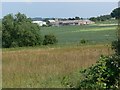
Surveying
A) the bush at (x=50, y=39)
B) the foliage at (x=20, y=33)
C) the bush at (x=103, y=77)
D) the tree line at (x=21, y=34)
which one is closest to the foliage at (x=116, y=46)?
the bush at (x=103, y=77)

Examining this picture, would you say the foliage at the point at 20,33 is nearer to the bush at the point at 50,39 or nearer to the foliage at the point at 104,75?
the bush at the point at 50,39

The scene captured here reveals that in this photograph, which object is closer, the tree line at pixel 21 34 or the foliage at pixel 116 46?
the foliage at pixel 116 46

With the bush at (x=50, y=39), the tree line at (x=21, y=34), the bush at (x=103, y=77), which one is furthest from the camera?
the tree line at (x=21, y=34)

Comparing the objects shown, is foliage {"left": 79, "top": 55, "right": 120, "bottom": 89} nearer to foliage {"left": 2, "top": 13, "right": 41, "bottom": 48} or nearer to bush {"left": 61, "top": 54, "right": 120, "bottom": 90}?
bush {"left": 61, "top": 54, "right": 120, "bottom": 90}

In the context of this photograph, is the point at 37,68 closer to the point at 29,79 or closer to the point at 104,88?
the point at 29,79

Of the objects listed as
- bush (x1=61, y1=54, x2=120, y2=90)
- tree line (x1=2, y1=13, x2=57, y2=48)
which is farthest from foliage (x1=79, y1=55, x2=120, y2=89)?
tree line (x1=2, y1=13, x2=57, y2=48)

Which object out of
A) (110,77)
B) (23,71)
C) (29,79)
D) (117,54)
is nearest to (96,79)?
(110,77)

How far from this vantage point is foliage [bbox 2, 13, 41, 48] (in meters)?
60.6

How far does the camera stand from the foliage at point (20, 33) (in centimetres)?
6062

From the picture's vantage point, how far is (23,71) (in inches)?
411

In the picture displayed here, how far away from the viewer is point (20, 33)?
6231 centimetres

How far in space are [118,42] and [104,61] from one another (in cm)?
56

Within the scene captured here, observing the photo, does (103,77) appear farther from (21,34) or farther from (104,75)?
(21,34)

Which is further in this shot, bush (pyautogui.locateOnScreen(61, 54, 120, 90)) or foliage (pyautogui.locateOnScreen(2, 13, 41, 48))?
foliage (pyautogui.locateOnScreen(2, 13, 41, 48))
